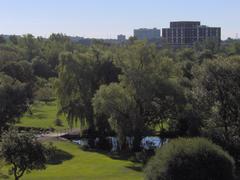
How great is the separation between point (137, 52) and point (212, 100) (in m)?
12.7

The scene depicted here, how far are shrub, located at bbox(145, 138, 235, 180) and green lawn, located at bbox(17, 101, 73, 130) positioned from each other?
4574 cm

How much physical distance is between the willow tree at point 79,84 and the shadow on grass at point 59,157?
9.10m

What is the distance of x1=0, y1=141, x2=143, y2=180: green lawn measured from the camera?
143 ft

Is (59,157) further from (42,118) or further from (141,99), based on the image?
(42,118)

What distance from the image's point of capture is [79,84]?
220ft

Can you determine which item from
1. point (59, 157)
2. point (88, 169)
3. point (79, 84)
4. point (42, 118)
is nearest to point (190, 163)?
point (88, 169)

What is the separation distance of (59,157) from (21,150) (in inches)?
768

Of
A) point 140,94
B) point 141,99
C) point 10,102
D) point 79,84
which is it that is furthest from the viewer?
point 79,84

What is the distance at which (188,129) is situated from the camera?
5956 cm

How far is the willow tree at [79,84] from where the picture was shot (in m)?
65.9

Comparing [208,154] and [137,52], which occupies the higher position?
[137,52]

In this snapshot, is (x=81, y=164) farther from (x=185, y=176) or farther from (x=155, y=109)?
(x=185, y=176)

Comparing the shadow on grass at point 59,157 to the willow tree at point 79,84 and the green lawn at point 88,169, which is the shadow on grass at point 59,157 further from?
the willow tree at point 79,84

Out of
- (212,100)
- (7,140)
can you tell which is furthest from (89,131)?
(7,140)
